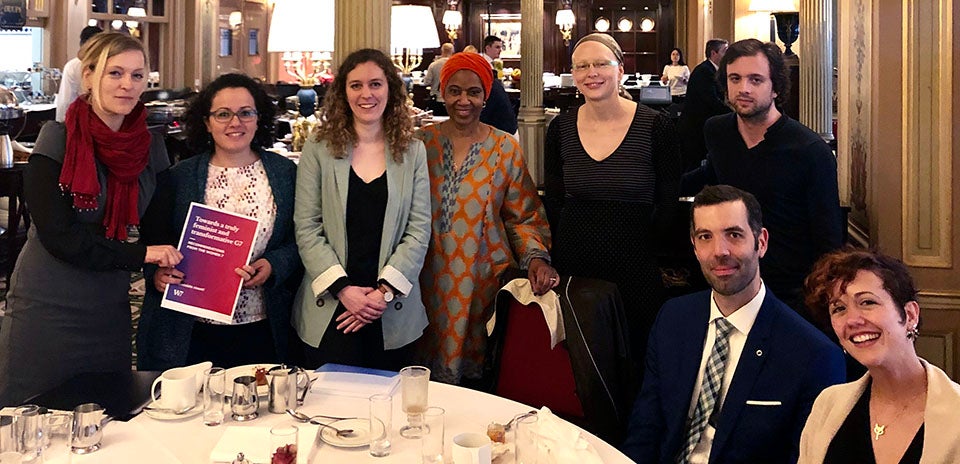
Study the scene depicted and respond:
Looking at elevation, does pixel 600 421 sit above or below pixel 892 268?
below

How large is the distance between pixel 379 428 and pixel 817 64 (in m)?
4.00

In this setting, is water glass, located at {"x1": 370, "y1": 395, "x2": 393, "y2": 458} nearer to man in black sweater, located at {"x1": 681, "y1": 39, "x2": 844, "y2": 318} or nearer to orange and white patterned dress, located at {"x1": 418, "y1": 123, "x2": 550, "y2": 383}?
orange and white patterned dress, located at {"x1": 418, "y1": 123, "x2": 550, "y2": 383}

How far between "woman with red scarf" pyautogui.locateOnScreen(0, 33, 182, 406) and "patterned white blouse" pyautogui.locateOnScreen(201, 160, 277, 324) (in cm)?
24

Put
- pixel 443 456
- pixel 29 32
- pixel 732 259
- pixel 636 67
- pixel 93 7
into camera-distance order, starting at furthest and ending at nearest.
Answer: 1. pixel 636 67
2. pixel 93 7
3. pixel 29 32
4. pixel 732 259
5. pixel 443 456

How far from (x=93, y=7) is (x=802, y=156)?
449 inches

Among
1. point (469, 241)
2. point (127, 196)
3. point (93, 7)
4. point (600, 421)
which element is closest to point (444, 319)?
point (469, 241)

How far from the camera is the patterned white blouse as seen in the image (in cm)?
297

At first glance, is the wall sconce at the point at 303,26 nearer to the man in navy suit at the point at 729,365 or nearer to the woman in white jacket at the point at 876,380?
the man in navy suit at the point at 729,365

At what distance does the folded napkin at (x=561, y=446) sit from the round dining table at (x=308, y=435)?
2.7 inches

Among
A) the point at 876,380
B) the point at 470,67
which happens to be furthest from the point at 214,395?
the point at 470,67

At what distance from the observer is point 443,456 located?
6.49 ft

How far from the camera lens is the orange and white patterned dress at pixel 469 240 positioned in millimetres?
3359

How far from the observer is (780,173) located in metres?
3.20

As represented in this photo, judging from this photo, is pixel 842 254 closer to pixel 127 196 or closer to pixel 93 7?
pixel 127 196
